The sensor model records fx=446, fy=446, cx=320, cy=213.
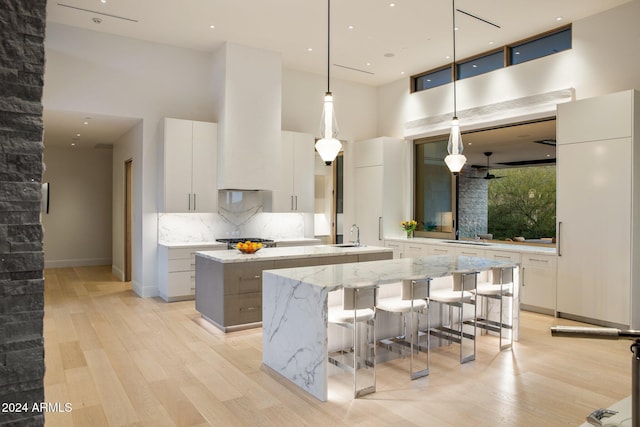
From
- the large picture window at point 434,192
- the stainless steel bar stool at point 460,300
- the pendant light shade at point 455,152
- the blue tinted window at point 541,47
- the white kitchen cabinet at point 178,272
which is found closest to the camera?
the stainless steel bar stool at point 460,300

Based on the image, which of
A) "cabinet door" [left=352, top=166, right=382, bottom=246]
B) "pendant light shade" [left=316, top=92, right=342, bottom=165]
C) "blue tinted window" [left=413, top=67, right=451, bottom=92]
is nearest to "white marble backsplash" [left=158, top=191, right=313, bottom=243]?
"cabinet door" [left=352, top=166, right=382, bottom=246]

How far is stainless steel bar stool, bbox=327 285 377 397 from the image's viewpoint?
10.8ft

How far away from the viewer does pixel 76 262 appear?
10375 mm

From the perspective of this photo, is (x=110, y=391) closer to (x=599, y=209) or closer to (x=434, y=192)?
(x=599, y=209)

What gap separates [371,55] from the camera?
7.40 meters

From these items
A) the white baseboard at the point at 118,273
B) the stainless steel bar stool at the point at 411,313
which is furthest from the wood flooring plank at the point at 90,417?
the white baseboard at the point at 118,273

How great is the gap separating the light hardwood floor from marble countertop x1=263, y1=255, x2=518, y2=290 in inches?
32.6

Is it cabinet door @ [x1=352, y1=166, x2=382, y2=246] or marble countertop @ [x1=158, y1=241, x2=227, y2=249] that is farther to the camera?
cabinet door @ [x1=352, y1=166, x2=382, y2=246]

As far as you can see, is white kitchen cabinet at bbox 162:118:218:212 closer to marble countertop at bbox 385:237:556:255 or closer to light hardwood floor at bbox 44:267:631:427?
light hardwood floor at bbox 44:267:631:427

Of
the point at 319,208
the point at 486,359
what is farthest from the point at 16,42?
the point at 319,208

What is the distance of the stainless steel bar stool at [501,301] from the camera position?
14.5 feet

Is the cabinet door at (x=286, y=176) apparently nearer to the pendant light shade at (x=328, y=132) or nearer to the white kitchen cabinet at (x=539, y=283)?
the pendant light shade at (x=328, y=132)

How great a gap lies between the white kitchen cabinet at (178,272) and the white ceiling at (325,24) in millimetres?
2329

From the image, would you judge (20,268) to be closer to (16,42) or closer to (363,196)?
(16,42)
